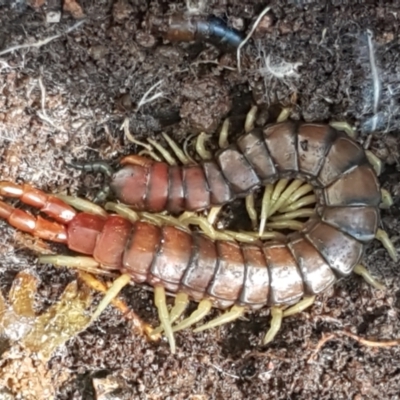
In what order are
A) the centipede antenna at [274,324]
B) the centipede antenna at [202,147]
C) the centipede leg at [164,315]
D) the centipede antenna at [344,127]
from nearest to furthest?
the centipede leg at [164,315]
the centipede antenna at [274,324]
the centipede antenna at [344,127]
the centipede antenna at [202,147]

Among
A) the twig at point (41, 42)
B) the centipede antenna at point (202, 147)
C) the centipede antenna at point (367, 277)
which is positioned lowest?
the centipede antenna at point (367, 277)

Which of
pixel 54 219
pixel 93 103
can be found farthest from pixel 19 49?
pixel 54 219

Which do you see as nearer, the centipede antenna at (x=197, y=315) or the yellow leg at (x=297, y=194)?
the centipede antenna at (x=197, y=315)

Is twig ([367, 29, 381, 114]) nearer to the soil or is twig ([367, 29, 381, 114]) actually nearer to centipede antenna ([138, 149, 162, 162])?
the soil

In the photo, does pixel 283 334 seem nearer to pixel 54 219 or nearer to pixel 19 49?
pixel 54 219

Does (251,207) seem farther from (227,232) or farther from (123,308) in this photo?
(123,308)

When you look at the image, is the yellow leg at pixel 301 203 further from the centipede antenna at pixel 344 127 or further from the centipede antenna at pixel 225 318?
the centipede antenna at pixel 225 318

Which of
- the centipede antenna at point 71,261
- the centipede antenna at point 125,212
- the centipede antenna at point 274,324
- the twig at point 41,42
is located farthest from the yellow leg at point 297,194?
the twig at point 41,42

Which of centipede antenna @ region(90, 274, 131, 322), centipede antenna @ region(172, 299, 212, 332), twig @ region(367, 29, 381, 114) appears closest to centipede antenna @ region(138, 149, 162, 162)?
centipede antenna @ region(90, 274, 131, 322)
